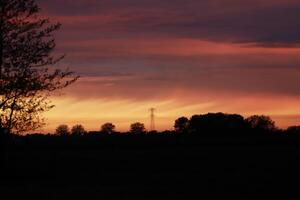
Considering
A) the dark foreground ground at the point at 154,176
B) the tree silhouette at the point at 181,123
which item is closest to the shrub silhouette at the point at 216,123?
the tree silhouette at the point at 181,123

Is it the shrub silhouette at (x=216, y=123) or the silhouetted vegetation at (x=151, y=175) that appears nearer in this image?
the silhouetted vegetation at (x=151, y=175)

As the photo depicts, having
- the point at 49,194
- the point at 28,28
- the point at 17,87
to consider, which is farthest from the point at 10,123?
the point at 49,194

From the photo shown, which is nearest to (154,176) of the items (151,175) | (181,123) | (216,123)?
(151,175)

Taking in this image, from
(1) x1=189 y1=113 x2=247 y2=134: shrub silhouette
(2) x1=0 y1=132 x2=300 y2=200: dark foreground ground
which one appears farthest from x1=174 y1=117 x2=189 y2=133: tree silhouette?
(2) x1=0 y1=132 x2=300 y2=200: dark foreground ground

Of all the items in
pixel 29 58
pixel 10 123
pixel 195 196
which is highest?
pixel 29 58

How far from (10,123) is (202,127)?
12772cm

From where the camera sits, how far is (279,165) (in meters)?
57.2

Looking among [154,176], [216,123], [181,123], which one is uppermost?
[181,123]

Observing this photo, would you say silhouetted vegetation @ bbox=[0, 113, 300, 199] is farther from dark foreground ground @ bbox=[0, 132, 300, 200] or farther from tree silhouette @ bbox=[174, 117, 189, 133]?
tree silhouette @ bbox=[174, 117, 189, 133]

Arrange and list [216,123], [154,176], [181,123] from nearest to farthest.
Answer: [154,176] < [216,123] < [181,123]

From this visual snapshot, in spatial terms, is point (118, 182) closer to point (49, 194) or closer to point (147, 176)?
point (147, 176)

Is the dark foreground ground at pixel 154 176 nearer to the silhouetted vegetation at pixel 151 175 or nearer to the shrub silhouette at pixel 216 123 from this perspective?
the silhouetted vegetation at pixel 151 175

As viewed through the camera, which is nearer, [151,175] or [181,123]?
[151,175]

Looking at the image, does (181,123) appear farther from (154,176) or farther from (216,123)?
(154,176)
